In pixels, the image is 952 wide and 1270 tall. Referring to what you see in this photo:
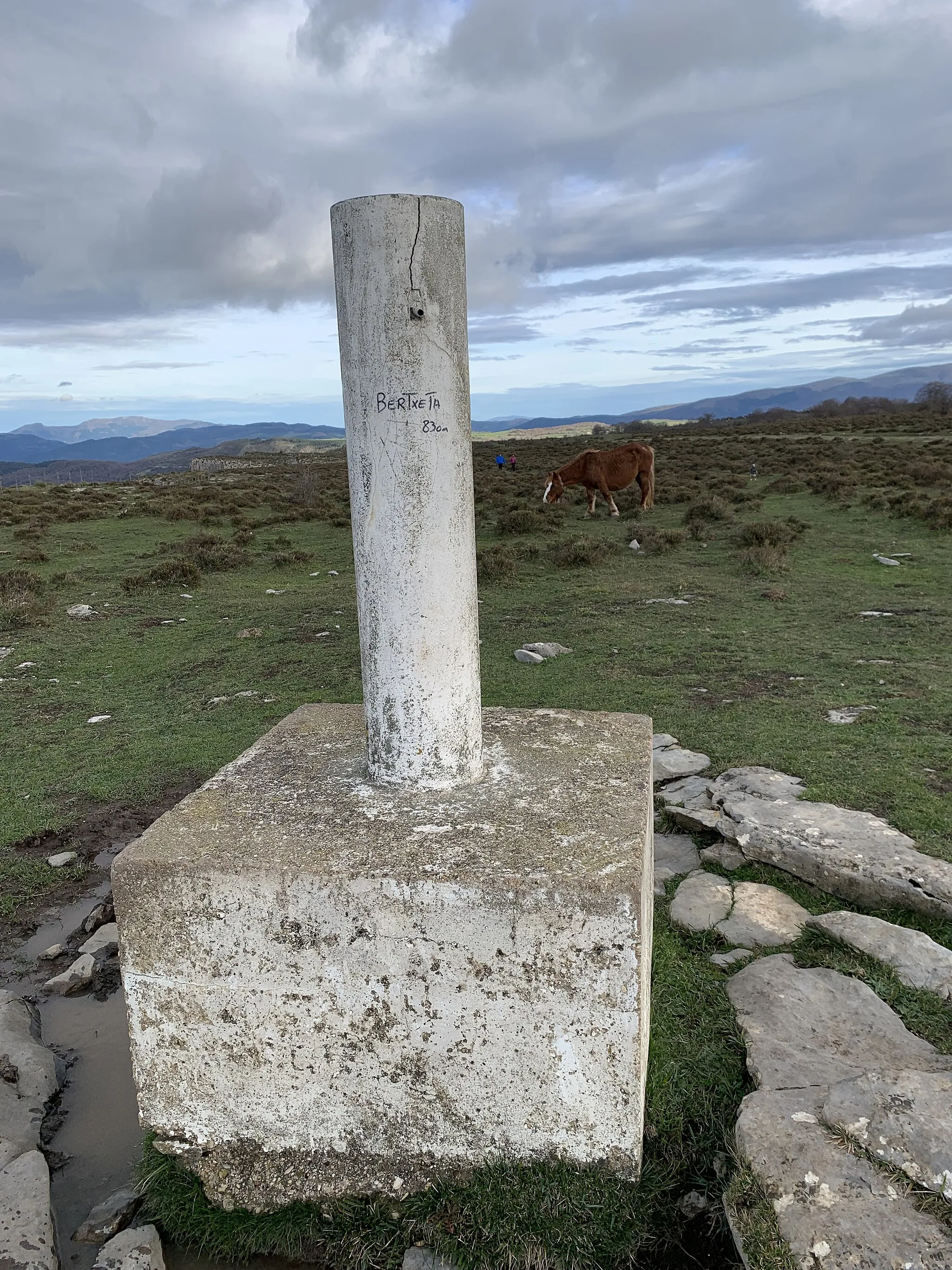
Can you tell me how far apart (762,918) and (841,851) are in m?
0.57

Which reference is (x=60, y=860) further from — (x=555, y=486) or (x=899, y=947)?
(x=555, y=486)

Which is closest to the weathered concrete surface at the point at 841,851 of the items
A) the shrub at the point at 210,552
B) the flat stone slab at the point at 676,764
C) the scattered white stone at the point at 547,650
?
the flat stone slab at the point at 676,764

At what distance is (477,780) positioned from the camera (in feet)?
11.1

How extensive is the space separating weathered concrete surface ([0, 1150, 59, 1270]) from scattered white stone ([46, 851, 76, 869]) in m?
2.22

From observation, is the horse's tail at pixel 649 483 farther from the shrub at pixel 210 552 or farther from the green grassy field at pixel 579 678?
the shrub at pixel 210 552

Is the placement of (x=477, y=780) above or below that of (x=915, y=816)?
above

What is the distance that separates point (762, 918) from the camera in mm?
4020

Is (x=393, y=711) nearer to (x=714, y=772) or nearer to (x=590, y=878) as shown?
(x=590, y=878)

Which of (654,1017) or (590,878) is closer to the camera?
(590,878)

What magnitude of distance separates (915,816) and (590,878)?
294 centimetres

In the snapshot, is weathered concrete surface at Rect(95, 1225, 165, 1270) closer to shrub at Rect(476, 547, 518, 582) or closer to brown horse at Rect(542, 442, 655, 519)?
shrub at Rect(476, 547, 518, 582)

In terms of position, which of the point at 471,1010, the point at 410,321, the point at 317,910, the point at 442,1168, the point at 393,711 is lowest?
the point at 442,1168

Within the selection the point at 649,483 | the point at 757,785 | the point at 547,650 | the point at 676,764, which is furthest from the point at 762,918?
the point at 649,483

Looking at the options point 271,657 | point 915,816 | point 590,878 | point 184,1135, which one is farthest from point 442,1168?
point 271,657
